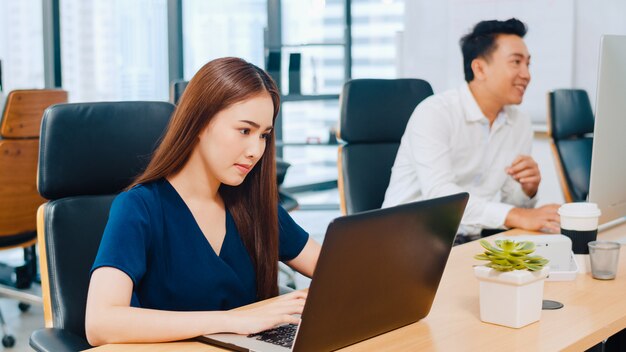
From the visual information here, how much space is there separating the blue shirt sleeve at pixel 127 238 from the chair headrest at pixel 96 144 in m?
0.30

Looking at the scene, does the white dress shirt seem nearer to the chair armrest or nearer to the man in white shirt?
the man in white shirt

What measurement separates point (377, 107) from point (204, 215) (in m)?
1.18

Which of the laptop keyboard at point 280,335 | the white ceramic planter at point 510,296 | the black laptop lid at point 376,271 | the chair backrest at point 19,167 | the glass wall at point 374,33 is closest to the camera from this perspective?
the black laptop lid at point 376,271

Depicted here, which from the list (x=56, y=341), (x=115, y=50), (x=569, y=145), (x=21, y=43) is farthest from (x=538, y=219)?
(x=115, y=50)

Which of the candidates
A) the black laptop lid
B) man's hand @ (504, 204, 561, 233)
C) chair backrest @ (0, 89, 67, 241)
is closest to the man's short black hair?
man's hand @ (504, 204, 561, 233)

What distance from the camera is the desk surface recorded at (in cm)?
122

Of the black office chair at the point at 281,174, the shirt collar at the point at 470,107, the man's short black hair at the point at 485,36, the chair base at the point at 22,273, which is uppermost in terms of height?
the man's short black hair at the point at 485,36

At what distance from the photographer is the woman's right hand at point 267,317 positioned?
48.3 inches

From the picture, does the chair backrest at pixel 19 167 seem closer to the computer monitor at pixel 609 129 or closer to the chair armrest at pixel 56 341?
the chair armrest at pixel 56 341

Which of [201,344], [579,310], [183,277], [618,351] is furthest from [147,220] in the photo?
[618,351]

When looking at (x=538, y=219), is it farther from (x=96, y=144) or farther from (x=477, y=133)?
(x=96, y=144)

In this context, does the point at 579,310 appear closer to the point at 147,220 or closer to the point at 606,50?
the point at 606,50

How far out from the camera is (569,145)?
339 cm

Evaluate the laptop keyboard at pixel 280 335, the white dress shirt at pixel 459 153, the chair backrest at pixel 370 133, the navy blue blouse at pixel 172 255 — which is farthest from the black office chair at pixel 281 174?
the laptop keyboard at pixel 280 335
